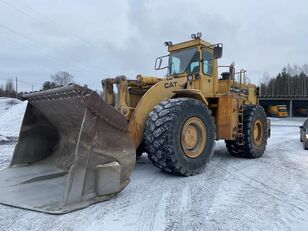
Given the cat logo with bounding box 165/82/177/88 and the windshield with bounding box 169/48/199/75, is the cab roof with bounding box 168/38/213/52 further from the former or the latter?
the cat logo with bounding box 165/82/177/88

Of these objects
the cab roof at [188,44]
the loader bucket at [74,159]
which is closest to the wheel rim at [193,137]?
the loader bucket at [74,159]

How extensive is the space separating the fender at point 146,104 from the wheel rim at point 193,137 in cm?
72

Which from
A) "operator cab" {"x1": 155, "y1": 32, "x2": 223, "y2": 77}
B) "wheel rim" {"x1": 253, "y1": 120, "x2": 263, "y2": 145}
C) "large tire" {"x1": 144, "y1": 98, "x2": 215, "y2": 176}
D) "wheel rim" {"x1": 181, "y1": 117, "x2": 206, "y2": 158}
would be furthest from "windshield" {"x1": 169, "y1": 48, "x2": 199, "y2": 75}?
"wheel rim" {"x1": 253, "y1": 120, "x2": 263, "y2": 145}

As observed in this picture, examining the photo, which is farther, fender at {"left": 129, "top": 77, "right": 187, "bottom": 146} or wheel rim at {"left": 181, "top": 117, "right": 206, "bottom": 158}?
wheel rim at {"left": 181, "top": 117, "right": 206, "bottom": 158}

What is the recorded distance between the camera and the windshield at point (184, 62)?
26.3ft

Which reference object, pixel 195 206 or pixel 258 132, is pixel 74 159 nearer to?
pixel 195 206

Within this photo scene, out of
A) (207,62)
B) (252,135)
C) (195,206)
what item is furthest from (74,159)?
(252,135)

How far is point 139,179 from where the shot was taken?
20.1ft

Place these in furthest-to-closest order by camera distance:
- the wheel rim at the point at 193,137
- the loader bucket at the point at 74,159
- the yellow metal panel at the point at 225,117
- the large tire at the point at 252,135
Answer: the large tire at the point at 252,135 < the yellow metal panel at the point at 225,117 < the wheel rim at the point at 193,137 < the loader bucket at the point at 74,159

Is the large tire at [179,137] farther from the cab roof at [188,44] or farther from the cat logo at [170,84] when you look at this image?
the cab roof at [188,44]

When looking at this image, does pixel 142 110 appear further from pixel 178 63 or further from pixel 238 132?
pixel 238 132

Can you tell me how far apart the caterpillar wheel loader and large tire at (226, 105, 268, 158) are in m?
0.03

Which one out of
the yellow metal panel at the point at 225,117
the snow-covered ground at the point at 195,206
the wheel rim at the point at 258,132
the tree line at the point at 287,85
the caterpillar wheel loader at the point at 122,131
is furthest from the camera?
the tree line at the point at 287,85

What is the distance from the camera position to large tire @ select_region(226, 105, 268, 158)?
901 cm
